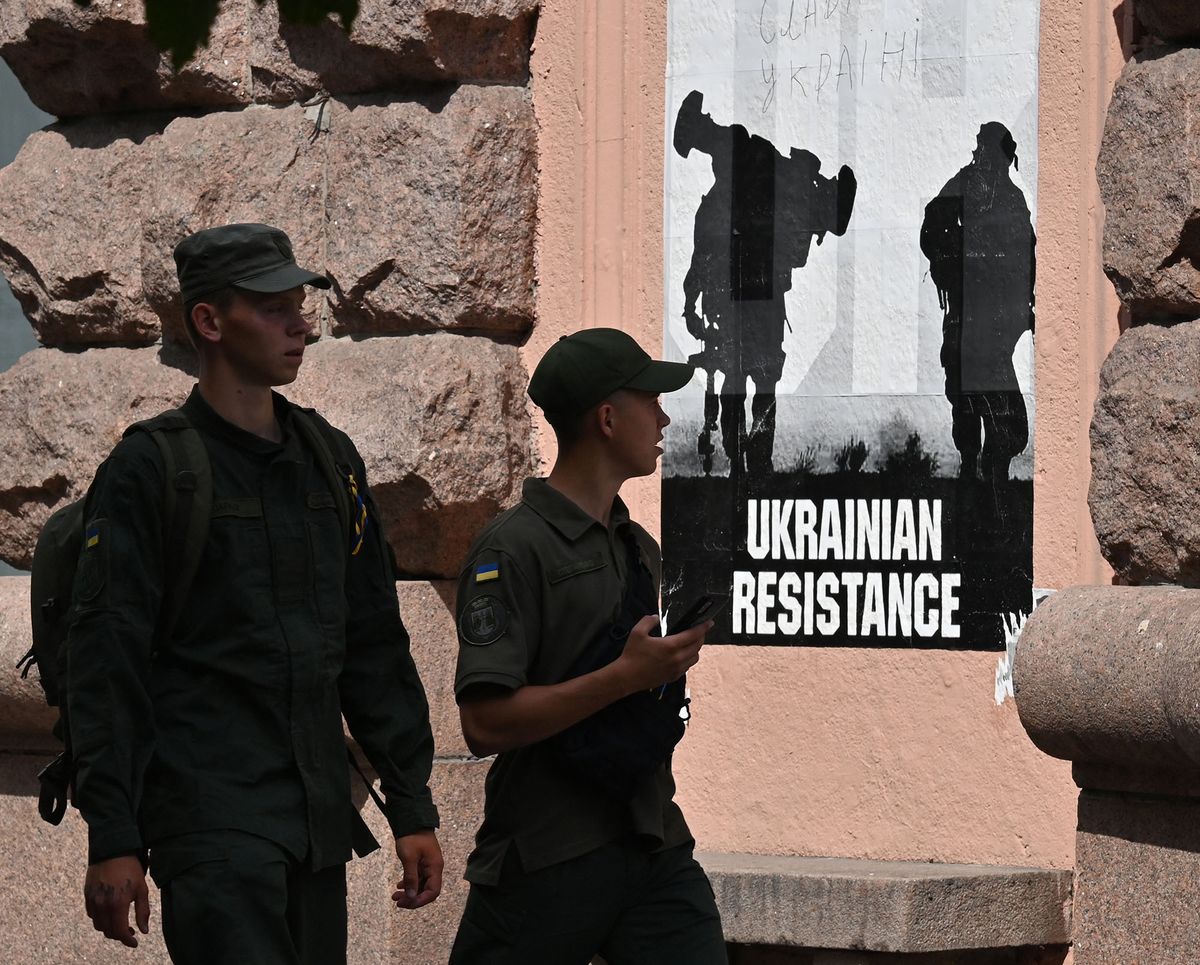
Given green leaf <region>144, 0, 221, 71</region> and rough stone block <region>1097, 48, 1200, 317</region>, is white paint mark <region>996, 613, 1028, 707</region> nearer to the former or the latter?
rough stone block <region>1097, 48, 1200, 317</region>

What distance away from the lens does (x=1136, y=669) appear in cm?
421

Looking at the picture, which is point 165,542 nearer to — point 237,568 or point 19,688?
point 237,568

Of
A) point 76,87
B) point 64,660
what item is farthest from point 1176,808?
point 76,87

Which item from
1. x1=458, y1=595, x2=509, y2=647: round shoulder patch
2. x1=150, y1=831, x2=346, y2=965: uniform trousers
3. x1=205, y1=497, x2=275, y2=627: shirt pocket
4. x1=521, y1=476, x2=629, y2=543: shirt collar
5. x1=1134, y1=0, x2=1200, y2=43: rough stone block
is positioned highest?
x1=1134, y1=0, x2=1200, y2=43: rough stone block

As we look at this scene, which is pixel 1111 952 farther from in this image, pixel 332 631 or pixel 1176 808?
pixel 332 631

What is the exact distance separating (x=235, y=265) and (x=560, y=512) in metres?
0.71

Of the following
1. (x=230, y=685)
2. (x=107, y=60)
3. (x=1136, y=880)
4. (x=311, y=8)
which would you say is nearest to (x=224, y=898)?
(x=230, y=685)

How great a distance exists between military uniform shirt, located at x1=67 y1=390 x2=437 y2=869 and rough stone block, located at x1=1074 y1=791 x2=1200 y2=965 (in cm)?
145

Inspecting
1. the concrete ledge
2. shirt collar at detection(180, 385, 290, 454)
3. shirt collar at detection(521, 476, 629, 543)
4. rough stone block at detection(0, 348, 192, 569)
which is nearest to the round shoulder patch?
shirt collar at detection(521, 476, 629, 543)

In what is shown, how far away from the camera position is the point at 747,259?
17.6 feet

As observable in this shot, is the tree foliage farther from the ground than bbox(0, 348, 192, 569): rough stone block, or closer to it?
farther from the ground

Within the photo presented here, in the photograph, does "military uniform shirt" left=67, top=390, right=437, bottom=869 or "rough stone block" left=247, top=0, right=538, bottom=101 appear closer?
"military uniform shirt" left=67, top=390, right=437, bottom=869

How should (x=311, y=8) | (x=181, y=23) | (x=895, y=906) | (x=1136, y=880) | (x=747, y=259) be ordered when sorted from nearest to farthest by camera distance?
(x=181, y=23) < (x=311, y=8) < (x=1136, y=880) < (x=895, y=906) < (x=747, y=259)

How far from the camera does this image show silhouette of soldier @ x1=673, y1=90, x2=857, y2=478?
5.30 meters
